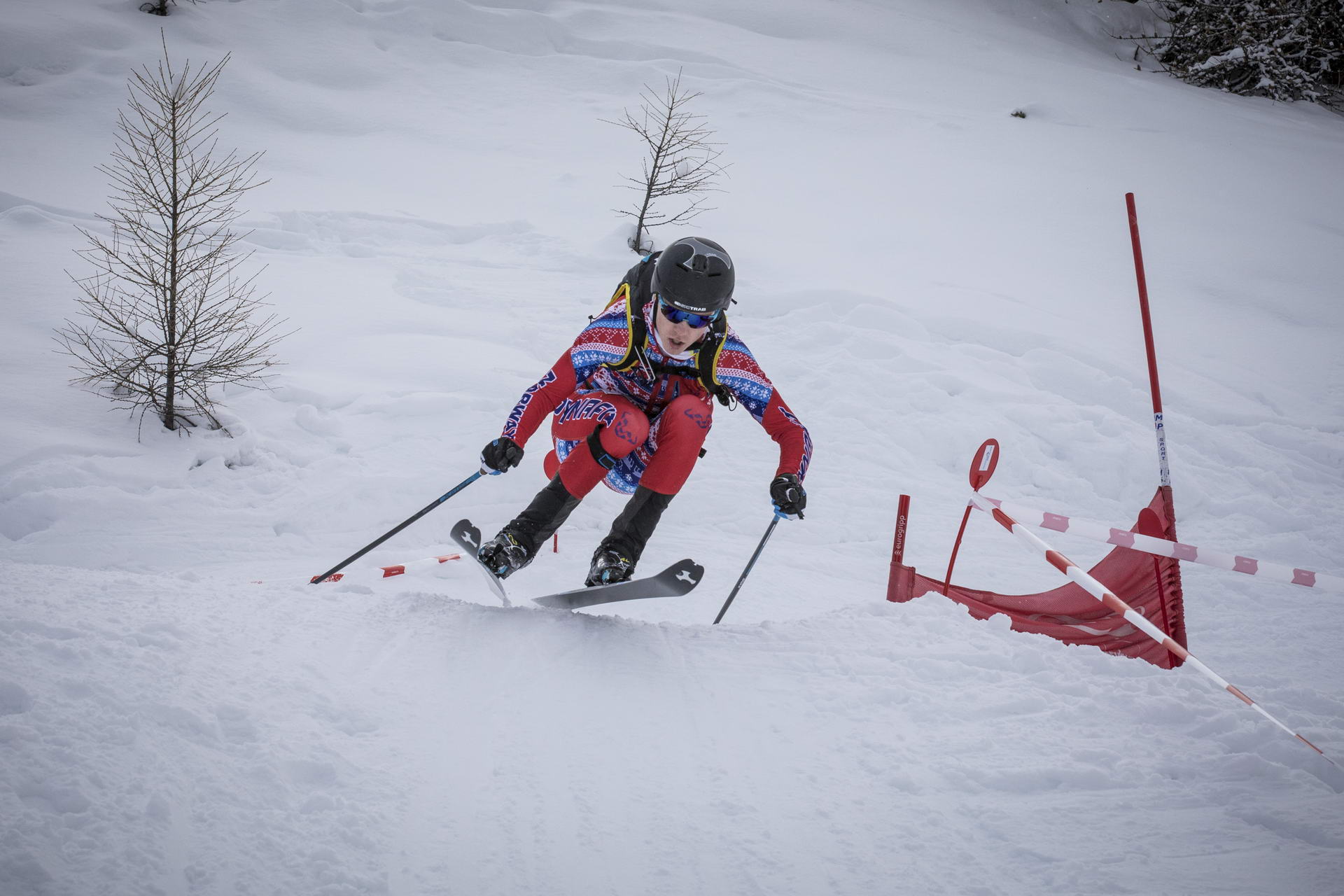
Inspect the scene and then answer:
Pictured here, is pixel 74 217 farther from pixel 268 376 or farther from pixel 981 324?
pixel 981 324

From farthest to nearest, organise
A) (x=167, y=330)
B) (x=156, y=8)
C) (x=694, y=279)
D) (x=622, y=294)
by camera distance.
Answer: (x=156, y=8), (x=167, y=330), (x=622, y=294), (x=694, y=279)

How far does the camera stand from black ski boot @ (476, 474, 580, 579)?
3.25 m

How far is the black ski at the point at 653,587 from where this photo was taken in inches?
116

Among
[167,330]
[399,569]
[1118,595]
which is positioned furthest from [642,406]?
[167,330]

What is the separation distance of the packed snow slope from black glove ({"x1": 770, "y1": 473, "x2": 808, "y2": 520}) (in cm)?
51

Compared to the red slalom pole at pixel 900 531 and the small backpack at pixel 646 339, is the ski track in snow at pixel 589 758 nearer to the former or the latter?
the red slalom pole at pixel 900 531

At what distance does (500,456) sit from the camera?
11.3ft

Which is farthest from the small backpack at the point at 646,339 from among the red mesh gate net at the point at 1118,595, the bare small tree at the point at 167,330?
the bare small tree at the point at 167,330

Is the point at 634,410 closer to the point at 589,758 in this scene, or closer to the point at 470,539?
the point at 470,539

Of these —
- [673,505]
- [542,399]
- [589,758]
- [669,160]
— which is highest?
[669,160]

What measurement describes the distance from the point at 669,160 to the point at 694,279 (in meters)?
11.1

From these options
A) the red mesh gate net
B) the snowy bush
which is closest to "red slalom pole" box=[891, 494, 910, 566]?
the red mesh gate net

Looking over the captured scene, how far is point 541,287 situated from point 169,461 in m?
4.44

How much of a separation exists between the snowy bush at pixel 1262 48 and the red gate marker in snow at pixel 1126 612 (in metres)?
18.2
